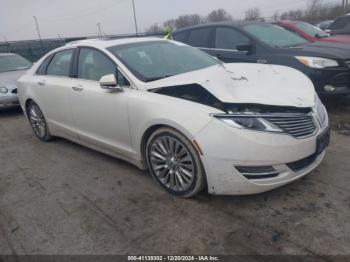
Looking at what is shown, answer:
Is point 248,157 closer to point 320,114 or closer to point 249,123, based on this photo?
point 249,123

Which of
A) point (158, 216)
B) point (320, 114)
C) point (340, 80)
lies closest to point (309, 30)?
point (340, 80)

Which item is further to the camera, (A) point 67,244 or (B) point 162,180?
(B) point 162,180

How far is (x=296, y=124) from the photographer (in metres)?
2.85

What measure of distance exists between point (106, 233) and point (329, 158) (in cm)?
267

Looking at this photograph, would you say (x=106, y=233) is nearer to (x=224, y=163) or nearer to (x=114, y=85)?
(x=224, y=163)

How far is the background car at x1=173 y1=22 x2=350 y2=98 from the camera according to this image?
5254 mm

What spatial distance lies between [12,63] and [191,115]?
303 inches

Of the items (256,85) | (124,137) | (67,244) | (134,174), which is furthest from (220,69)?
(67,244)

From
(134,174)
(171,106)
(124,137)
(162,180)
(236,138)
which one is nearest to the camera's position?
(236,138)

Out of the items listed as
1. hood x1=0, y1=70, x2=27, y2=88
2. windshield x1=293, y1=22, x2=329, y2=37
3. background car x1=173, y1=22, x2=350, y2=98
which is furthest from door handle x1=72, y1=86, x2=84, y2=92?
windshield x1=293, y1=22, x2=329, y2=37

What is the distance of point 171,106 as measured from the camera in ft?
10.0

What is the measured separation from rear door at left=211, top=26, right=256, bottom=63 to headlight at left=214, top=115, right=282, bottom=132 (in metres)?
3.57

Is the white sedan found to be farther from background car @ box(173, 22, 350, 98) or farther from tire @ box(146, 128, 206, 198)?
background car @ box(173, 22, 350, 98)

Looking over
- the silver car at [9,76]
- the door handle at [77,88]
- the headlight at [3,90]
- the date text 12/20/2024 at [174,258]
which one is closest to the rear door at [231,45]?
the door handle at [77,88]
